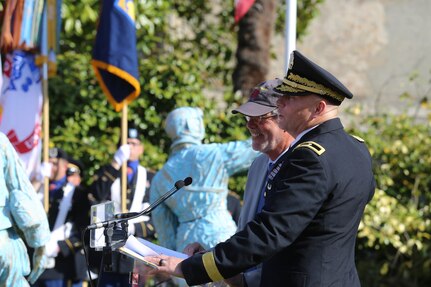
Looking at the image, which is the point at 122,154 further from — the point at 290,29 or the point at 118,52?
the point at 290,29

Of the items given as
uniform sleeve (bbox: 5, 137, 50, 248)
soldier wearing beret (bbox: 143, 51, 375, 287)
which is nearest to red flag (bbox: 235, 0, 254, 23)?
uniform sleeve (bbox: 5, 137, 50, 248)

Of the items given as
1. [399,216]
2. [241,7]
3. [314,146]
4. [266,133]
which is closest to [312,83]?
[314,146]

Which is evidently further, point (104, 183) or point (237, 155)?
point (104, 183)

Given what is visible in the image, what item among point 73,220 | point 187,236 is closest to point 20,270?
point 187,236

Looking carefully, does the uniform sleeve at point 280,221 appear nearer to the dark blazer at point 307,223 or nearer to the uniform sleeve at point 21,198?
the dark blazer at point 307,223

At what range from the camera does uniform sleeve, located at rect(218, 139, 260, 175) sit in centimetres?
577

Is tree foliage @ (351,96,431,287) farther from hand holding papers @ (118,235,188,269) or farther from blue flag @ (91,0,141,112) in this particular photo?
hand holding papers @ (118,235,188,269)

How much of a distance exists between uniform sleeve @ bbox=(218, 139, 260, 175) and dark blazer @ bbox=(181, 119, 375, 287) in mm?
2103

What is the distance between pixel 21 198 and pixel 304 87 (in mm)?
2440

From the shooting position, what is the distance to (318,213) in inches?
136

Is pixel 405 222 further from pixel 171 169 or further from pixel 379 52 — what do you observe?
pixel 379 52

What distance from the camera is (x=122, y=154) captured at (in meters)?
7.53

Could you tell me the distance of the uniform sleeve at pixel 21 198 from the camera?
17.6ft

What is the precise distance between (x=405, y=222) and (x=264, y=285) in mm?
4908
